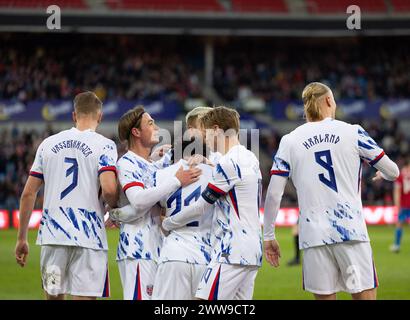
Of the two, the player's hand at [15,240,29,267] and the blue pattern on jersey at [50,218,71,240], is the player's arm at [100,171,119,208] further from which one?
the player's hand at [15,240,29,267]

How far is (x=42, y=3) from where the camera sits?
32.1 meters

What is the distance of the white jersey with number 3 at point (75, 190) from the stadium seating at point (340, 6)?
28550 mm

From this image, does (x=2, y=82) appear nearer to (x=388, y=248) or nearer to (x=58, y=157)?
(x=388, y=248)

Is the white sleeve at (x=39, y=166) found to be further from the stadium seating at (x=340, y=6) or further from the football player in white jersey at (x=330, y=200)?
the stadium seating at (x=340, y=6)

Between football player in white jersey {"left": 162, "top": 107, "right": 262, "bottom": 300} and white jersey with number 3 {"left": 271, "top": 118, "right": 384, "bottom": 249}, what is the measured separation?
0.47 metres

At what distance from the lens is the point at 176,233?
18.7 ft

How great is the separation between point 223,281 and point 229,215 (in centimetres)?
49

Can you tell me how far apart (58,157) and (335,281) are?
240 centimetres

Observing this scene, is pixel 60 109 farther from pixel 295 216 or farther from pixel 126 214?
pixel 126 214

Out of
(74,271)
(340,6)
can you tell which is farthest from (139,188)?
(340,6)

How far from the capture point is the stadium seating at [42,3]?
103 ft

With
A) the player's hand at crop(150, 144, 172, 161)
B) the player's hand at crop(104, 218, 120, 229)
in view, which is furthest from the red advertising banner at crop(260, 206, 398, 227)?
the player's hand at crop(104, 218, 120, 229)

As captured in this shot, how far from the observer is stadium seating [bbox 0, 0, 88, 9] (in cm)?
3142

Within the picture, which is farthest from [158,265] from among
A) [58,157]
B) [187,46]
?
[187,46]
